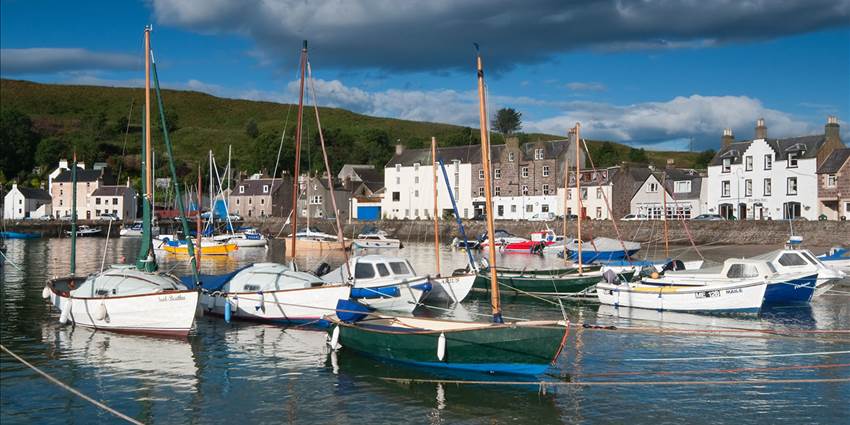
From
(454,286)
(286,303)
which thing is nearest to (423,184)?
(454,286)

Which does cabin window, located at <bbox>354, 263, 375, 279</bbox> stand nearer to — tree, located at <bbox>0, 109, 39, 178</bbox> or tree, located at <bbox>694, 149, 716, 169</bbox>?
tree, located at <bbox>694, 149, 716, 169</bbox>

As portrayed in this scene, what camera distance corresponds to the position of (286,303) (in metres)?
28.5

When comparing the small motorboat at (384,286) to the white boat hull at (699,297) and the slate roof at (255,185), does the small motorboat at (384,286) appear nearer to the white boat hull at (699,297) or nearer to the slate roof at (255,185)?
the white boat hull at (699,297)

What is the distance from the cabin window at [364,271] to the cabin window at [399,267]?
0.94 m

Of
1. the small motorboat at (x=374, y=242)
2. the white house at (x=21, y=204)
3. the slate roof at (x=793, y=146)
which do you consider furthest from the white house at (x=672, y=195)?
the white house at (x=21, y=204)

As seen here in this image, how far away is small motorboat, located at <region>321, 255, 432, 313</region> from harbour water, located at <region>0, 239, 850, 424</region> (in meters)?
3.57

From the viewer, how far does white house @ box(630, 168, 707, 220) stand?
3743 inches

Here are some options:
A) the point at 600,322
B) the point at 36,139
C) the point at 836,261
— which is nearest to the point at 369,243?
the point at 836,261

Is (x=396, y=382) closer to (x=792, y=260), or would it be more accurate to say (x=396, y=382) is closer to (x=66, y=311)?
(x=66, y=311)

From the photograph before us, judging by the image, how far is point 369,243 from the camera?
3211 inches

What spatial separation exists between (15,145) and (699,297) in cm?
18192

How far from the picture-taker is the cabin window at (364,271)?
104 ft

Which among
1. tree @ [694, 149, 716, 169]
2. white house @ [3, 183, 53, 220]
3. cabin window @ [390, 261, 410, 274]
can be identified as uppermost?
tree @ [694, 149, 716, 169]

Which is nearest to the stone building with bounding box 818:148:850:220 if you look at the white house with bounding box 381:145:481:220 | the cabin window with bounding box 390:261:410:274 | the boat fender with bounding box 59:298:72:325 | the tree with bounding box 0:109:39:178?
the white house with bounding box 381:145:481:220
